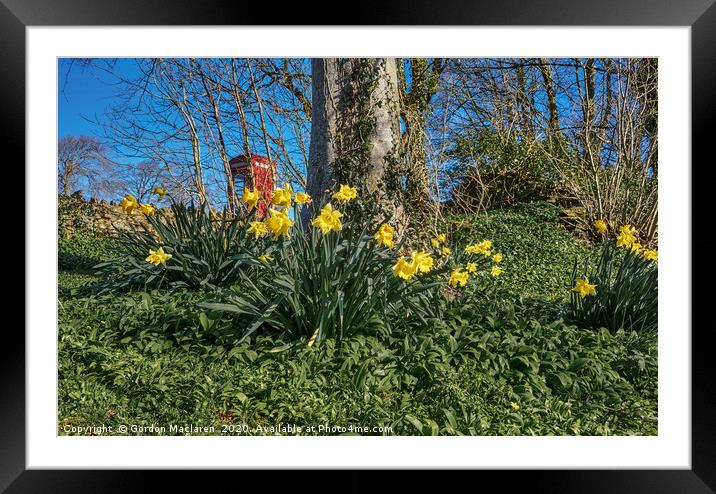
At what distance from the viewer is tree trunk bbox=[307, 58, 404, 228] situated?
3.80m

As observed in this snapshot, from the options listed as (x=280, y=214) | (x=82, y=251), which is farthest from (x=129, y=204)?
(x=82, y=251)

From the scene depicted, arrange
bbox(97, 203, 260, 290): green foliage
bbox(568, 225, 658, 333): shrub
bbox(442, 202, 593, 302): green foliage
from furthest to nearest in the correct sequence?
bbox(442, 202, 593, 302): green foliage < bbox(97, 203, 260, 290): green foliage < bbox(568, 225, 658, 333): shrub

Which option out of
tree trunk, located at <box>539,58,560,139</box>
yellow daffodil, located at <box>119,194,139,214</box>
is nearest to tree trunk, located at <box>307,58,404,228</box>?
yellow daffodil, located at <box>119,194,139,214</box>

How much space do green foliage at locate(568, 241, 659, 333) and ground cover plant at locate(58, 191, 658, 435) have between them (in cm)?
7

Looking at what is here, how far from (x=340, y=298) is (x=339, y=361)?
312 mm

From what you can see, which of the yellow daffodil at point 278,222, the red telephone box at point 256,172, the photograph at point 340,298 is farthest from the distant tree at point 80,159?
the yellow daffodil at point 278,222

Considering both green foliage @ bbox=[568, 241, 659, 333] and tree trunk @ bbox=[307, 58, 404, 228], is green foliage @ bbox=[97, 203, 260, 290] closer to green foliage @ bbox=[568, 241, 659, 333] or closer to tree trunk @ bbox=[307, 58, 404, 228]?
tree trunk @ bbox=[307, 58, 404, 228]

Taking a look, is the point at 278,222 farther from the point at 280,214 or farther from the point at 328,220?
the point at 328,220

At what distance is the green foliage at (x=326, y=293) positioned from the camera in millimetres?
2387
